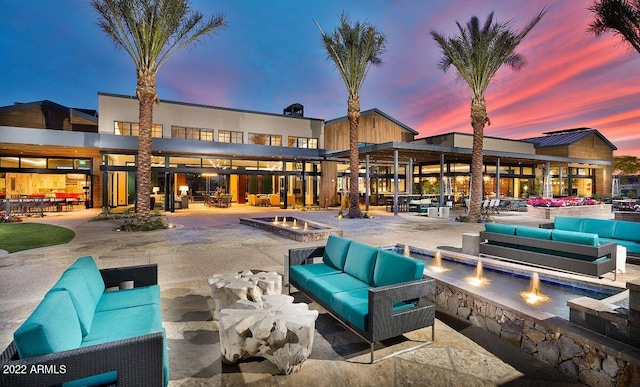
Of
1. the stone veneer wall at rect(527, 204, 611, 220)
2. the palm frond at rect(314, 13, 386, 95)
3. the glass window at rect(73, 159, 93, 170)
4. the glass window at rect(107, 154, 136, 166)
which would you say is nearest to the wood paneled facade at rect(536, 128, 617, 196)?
the stone veneer wall at rect(527, 204, 611, 220)

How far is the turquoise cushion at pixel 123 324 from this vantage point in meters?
2.58

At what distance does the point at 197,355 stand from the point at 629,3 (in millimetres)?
12077

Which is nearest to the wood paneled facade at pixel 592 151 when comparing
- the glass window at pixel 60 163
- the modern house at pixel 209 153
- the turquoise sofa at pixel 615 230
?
the modern house at pixel 209 153

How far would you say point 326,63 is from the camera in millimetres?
16766

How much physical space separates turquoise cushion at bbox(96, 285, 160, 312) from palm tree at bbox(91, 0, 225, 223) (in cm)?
952

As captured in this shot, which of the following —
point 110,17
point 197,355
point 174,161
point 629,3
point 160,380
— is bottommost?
point 197,355

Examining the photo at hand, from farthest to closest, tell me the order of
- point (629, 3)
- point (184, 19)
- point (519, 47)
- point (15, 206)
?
point (15, 206) → point (519, 47) → point (184, 19) → point (629, 3)

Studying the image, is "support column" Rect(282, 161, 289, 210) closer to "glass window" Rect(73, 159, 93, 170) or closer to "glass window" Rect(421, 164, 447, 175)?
"glass window" Rect(73, 159, 93, 170)

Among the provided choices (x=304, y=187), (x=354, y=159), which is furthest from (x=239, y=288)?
(x=304, y=187)

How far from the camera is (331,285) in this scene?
4070mm

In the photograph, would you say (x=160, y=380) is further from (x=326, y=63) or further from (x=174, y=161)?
→ (x=174, y=161)

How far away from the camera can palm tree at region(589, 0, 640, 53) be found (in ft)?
26.1

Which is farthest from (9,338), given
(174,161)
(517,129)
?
(517,129)

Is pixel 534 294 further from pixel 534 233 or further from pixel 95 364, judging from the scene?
pixel 95 364
